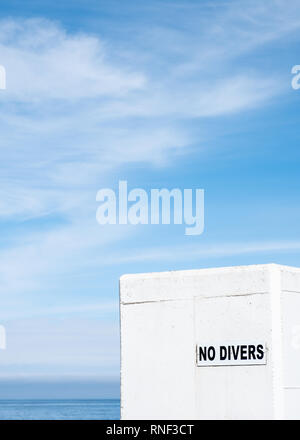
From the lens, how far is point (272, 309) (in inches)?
570

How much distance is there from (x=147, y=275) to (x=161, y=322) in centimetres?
94

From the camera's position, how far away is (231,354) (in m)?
14.9

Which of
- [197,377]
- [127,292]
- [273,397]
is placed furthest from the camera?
[127,292]

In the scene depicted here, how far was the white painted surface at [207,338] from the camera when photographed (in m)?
Answer: 14.5

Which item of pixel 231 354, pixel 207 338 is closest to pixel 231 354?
pixel 231 354

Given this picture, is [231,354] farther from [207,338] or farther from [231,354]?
[207,338]

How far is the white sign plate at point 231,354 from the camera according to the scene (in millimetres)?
14594

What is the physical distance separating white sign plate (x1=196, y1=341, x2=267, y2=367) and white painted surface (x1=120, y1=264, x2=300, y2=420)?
8 centimetres

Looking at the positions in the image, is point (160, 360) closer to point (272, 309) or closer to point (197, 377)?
point (197, 377)

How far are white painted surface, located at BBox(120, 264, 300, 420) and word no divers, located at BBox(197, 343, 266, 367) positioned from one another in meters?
0.10

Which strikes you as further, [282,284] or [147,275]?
[147,275]

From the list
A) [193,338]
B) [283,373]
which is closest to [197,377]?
[193,338]

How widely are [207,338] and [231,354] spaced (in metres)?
0.54

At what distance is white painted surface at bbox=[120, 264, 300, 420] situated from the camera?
Result: 14516 millimetres
